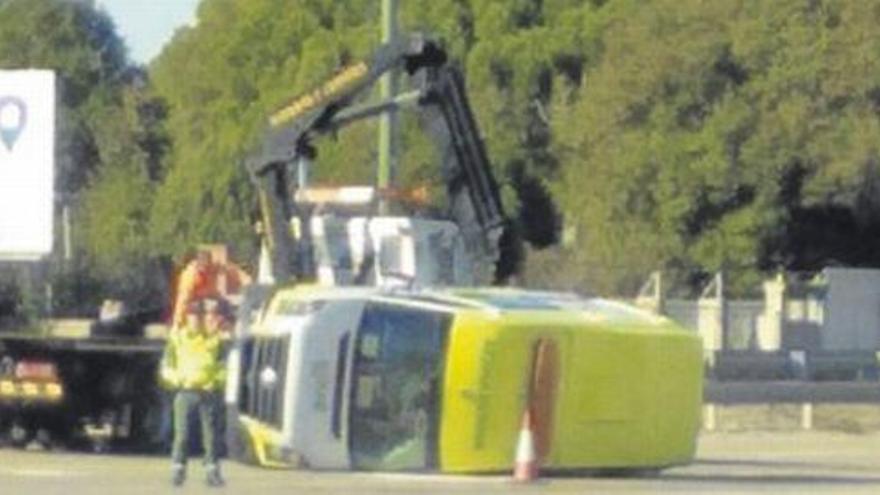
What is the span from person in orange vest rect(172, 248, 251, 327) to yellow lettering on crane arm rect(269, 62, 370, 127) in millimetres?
2786

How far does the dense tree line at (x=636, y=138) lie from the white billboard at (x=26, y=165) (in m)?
17.3

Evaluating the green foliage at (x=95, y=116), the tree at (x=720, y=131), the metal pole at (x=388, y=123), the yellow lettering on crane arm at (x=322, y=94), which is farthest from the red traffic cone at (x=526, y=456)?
the green foliage at (x=95, y=116)

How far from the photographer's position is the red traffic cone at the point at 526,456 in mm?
→ 24312

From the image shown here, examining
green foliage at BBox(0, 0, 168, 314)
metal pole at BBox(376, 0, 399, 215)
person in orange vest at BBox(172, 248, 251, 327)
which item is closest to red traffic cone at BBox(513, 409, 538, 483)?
person in orange vest at BBox(172, 248, 251, 327)

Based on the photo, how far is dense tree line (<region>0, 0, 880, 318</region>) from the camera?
196 feet

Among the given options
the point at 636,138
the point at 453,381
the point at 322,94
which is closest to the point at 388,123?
the point at 322,94

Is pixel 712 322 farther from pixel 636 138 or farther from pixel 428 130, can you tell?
pixel 428 130

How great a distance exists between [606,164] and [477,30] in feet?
26.9

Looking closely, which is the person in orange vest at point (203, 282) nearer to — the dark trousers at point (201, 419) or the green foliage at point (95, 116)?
the dark trousers at point (201, 419)

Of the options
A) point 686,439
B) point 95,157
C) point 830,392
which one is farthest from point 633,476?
point 95,157

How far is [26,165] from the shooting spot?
3431cm

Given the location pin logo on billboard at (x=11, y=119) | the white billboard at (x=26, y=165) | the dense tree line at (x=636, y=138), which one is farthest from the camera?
the dense tree line at (x=636, y=138)

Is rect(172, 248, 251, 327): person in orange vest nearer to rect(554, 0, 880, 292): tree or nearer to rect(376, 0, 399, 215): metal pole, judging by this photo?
rect(376, 0, 399, 215): metal pole

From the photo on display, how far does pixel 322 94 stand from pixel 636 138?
32.0m
